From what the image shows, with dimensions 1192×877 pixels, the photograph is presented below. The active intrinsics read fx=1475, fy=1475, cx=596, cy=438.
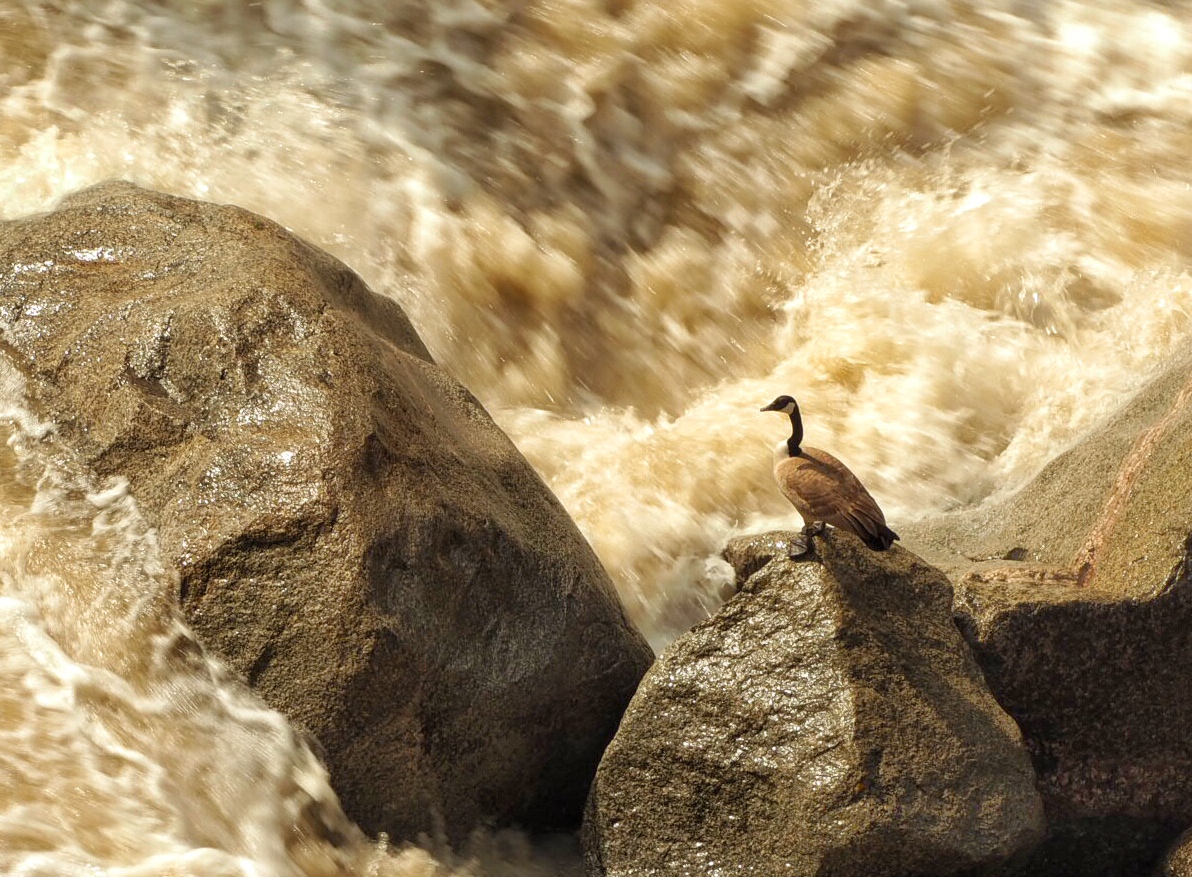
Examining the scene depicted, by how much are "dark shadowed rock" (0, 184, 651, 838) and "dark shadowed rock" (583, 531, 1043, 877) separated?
0.29 meters

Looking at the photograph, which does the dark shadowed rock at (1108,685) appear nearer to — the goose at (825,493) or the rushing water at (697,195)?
the goose at (825,493)

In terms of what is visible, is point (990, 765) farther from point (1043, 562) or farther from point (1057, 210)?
point (1057, 210)

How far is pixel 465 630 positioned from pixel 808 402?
9.52ft

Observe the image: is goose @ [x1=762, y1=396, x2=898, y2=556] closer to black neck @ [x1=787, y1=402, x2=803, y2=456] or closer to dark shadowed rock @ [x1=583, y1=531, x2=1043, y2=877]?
black neck @ [x1=787, y1=402, x2=803, y2=456]

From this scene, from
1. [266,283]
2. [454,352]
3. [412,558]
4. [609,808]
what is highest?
[266,283]

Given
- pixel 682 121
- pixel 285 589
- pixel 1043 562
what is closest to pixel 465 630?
pixel 285 589

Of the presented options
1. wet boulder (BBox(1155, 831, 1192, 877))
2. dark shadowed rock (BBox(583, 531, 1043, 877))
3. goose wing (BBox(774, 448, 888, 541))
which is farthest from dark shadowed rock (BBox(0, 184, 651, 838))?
wet boulder (BBox(1155, 831, 1192, 877))

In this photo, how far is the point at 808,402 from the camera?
6.27 meters

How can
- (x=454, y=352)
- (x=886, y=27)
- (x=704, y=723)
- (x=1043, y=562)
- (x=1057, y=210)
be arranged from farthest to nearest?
(x=886, y=27) < (x=1057, y=210) < (x=454, y=352) < (x=1043, y=562) < (x=704, y=723)

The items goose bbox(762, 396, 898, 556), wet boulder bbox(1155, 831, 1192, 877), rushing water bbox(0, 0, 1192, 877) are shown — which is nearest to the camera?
wet boulder bbox(1155, 831, 1192, 877)

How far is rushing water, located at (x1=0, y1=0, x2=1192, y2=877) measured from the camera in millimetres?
6098

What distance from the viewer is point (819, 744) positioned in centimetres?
356

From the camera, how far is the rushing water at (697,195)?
610 cm

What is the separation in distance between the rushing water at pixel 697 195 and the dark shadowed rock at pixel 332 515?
4.48 feet
